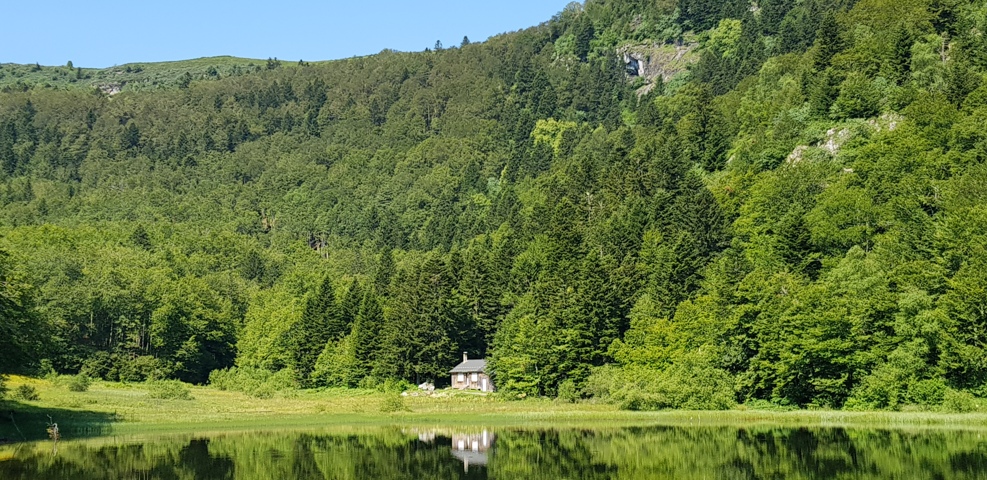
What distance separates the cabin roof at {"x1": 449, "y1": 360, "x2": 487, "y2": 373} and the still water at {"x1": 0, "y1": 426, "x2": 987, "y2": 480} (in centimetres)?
5726

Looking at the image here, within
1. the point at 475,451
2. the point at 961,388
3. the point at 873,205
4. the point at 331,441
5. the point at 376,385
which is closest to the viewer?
Result: the point at 475,451

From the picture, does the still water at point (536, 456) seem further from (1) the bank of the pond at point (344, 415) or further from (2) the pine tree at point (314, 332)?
(2) the pine tree at point (314, 332)

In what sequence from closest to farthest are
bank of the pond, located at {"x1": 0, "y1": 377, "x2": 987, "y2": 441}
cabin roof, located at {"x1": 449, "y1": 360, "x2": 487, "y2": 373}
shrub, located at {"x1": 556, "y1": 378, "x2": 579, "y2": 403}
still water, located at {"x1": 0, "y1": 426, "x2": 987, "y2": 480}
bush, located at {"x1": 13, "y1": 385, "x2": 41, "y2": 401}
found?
still water, located at {"x1": 0, "y1": 426, "x2": 987, "y2": 480}, bank of the pond, located at {"x1": 0, "y1": 377, "x2": 987, "y2": 441}, bush, located at {"x1": 13, "y1": 385, "x2": 41, "y2": 401}, shrub, located at {"x1": 556, "y1": 378, "x2": 579, "y2": 403}, cabin roof, located at {"x1": 449, "y1": 360, "x2": 487, "y2": 373}

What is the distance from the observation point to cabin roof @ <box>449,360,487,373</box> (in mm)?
126706

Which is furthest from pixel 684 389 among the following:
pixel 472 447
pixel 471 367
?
pixel 471 367

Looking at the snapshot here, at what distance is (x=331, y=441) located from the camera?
6562 centimetres

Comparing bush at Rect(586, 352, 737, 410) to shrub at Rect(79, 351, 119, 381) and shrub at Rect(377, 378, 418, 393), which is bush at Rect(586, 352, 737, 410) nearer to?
shrub at Rect(377, 378, 418, 393)

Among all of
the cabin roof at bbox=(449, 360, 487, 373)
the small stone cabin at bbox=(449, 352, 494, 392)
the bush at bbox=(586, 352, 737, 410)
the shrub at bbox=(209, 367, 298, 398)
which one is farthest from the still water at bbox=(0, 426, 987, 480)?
the cabin roof at bbox=(449, 360, 487, 373)

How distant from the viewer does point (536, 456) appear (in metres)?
53.5

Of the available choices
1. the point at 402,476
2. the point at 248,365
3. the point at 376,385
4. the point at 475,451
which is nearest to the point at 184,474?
the point at 402,476

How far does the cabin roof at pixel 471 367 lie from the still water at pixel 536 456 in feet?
188

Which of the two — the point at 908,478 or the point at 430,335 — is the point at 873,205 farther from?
the point at 908,478

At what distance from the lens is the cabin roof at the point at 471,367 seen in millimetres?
126706

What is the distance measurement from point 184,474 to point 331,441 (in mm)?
17964
